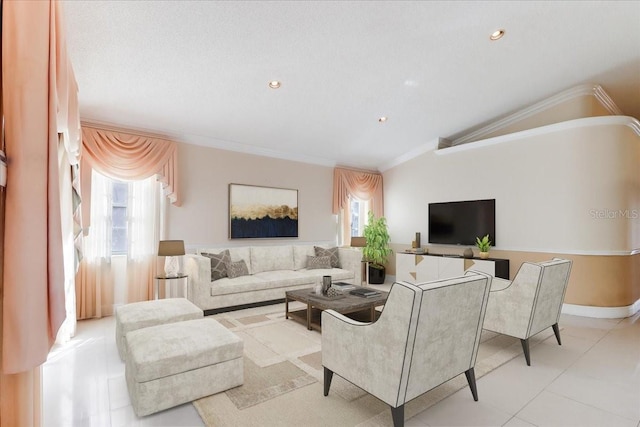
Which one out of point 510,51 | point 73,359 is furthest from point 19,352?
point 510,51

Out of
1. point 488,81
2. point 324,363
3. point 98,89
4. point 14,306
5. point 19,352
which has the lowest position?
point 324,363

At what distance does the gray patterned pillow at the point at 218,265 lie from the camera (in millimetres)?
4543

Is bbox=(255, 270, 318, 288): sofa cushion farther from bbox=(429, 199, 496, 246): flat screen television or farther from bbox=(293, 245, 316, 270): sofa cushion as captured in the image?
bbox=(429, 199, 496, 246): flat screen television

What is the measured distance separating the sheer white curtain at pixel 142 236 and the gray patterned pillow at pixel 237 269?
1073mm

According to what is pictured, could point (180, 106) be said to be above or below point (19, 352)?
above

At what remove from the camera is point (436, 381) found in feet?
6.54

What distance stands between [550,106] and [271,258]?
5.10 meters

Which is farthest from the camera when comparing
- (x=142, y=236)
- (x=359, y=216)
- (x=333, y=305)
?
(x=359, y=216)

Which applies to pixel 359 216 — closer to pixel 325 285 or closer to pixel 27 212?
pixel 325 285

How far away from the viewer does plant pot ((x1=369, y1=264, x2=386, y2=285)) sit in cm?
673

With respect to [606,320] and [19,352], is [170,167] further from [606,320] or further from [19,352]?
[606,320]

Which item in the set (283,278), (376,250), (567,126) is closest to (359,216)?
(376,250)

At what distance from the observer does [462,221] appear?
573 centimetres

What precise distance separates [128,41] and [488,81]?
426 cm
